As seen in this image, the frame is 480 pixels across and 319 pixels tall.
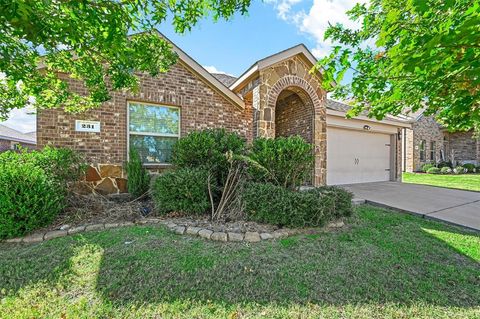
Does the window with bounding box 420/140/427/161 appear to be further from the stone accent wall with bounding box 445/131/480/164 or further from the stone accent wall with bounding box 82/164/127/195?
the stone accent wall with bounding box 82/164/127/195

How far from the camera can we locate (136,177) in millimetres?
5953

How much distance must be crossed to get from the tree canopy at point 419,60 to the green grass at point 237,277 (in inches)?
89.5

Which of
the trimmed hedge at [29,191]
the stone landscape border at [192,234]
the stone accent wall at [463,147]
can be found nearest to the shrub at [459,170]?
the stone accent wall at [463,147]

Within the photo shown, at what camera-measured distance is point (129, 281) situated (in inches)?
102

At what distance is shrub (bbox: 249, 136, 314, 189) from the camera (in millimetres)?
4691

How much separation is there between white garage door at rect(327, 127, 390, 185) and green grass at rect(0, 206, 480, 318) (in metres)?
5.91

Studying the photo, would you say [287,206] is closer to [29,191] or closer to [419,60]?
[419,60]

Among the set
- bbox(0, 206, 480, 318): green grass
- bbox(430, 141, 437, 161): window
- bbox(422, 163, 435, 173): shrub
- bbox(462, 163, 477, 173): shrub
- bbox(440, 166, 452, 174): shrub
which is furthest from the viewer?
bbox(430, 141, 437, 161): window

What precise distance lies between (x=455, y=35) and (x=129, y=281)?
4117 mm

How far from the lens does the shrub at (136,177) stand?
5.95m

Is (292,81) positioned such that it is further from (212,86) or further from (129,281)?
(129,281)

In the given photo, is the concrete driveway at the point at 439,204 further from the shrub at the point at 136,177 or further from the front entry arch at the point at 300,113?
the shrub at the point at 136,177

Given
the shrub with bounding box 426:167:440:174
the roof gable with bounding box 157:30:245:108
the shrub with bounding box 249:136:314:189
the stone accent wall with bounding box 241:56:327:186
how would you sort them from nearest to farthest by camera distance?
the shrub with bounding box 249:136:314:189, the roof gable with bounding box 157:30:245:108, the stone accent wall with bounding box 241:56:327:186, the shrub with bounding box 426:167:440:174

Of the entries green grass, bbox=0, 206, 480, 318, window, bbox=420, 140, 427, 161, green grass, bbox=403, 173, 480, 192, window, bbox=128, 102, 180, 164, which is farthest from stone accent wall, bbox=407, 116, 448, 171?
window, bbox=128, 102, 180, 164
